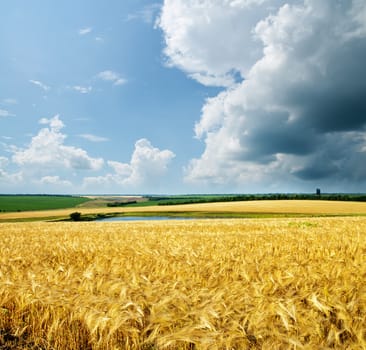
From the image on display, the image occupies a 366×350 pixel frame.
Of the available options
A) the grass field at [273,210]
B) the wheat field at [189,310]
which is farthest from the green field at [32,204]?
the wheat field at [189,310]

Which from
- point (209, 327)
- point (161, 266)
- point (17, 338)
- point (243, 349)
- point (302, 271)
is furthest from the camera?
point (161, 266)

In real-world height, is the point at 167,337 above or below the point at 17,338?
above

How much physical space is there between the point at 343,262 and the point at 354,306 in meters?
2.52

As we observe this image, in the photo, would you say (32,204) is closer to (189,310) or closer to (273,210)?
(273,210)

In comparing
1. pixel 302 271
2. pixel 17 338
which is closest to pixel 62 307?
pixel 17 338

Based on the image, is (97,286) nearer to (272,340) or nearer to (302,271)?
(272,340)

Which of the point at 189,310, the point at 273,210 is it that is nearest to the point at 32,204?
the point at 273,210

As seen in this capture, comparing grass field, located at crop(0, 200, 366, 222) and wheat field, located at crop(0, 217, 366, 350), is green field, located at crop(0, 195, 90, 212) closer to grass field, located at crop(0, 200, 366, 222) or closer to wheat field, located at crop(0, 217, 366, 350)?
grass field, located at crop(0, 200, 366, 222)

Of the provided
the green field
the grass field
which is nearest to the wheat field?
the grass field

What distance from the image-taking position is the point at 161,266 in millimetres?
4500

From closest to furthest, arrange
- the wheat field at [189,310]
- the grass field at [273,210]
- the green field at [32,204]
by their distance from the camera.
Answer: the wheat field at [189,310] < the grass field at [273,210] < the green field at [32,204]

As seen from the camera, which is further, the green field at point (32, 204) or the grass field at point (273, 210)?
the green field at point (32, 204)

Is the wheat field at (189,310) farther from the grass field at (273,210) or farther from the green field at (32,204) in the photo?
the green field at (32,204)

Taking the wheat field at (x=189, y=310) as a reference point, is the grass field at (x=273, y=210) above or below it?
below
